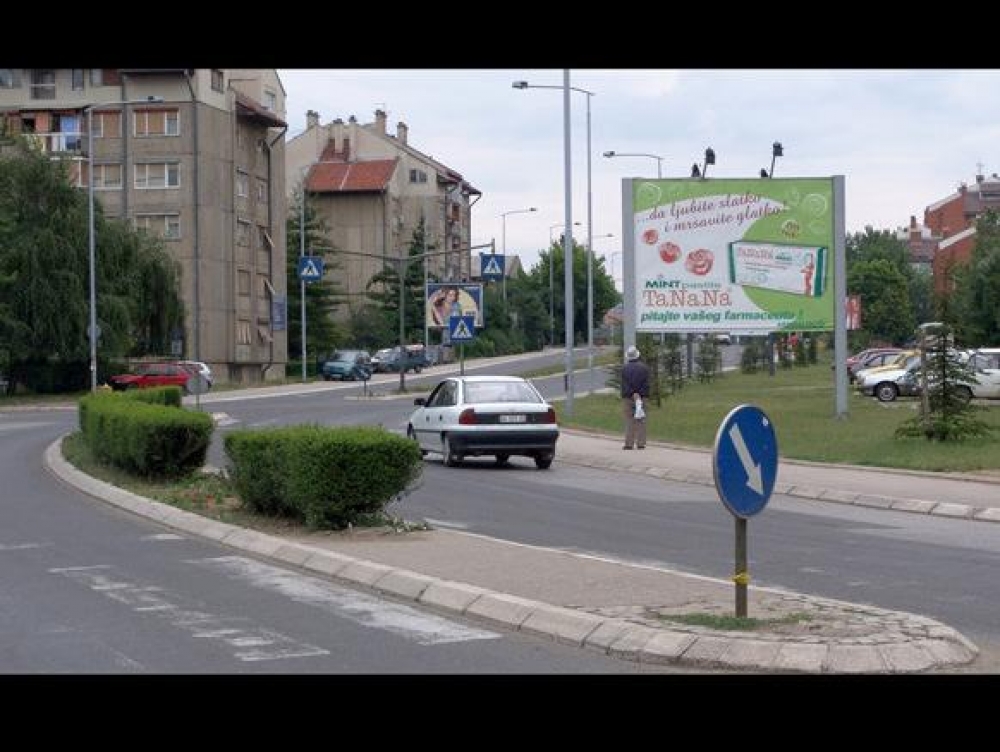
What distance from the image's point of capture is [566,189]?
4066 centimetres

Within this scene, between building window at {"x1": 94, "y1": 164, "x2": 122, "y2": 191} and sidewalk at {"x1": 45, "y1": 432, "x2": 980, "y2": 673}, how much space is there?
188 ft

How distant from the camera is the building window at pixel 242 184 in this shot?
2965 inches

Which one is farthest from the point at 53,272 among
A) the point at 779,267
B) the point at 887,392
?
the point at 779,267

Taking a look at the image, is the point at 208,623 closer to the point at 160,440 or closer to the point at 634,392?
the point at 160,440

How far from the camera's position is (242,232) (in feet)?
251

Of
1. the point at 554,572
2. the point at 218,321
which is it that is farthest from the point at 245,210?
the point at 554,572

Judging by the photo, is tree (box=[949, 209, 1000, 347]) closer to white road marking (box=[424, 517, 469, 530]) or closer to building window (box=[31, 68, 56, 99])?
building window (box=[31, 68, 56, 99])

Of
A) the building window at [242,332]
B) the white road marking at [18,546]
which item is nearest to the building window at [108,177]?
the building window at [242,332]

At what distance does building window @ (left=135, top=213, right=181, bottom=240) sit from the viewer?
72.2 metres

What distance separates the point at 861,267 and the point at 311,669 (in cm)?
9450

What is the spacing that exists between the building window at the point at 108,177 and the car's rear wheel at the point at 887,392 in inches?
1629

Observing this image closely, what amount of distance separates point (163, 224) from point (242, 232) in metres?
5.14

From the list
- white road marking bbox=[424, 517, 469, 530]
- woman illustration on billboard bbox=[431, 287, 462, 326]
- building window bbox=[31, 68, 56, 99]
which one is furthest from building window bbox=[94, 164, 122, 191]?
white road marking bbox=[424, 517, 469, 530]

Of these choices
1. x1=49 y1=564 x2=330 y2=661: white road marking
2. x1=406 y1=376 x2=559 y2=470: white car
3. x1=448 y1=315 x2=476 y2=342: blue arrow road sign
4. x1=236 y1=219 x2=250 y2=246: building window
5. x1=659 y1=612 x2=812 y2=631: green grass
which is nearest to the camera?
→ x1=659 y1=612 x2=812 y2=631: green grass
